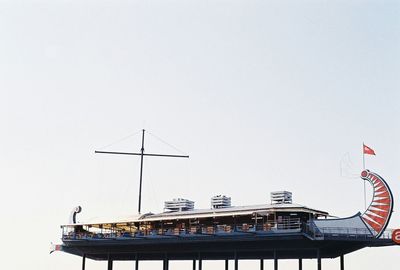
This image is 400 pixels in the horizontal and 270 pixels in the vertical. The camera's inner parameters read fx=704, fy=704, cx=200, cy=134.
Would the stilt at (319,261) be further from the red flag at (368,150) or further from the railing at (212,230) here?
the red flag at (368,150)

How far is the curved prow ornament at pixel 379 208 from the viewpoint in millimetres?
72812

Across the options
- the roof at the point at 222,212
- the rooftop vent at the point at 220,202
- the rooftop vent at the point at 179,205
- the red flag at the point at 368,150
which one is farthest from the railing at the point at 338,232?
the rooftop vent at the point at 179,205

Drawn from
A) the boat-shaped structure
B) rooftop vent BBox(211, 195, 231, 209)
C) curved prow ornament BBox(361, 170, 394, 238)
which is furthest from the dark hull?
rooftop vent BBox(211, 195, 231, 209)

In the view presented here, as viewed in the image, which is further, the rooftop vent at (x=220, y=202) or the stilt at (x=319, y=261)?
the rooftop vent at (x=220, y=202)

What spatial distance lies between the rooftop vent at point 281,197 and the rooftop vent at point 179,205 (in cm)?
1341

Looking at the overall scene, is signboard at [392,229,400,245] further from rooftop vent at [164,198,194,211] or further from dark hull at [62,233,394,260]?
rooftop vent at [164,198,194,211]

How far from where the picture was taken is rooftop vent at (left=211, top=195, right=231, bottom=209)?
273 feet

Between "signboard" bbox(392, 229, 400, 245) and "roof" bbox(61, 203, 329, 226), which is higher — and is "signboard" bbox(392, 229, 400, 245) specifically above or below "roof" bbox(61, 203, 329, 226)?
below

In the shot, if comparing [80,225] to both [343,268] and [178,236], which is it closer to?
[178,236]

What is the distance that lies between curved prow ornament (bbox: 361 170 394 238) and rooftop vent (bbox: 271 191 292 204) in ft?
27.7

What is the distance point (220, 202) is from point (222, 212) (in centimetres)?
347

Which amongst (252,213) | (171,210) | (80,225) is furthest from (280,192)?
(80,225)

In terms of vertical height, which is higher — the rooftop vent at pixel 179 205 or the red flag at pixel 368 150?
the red flag at pixel 368 150

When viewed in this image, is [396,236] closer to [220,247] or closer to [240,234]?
[240,234]
